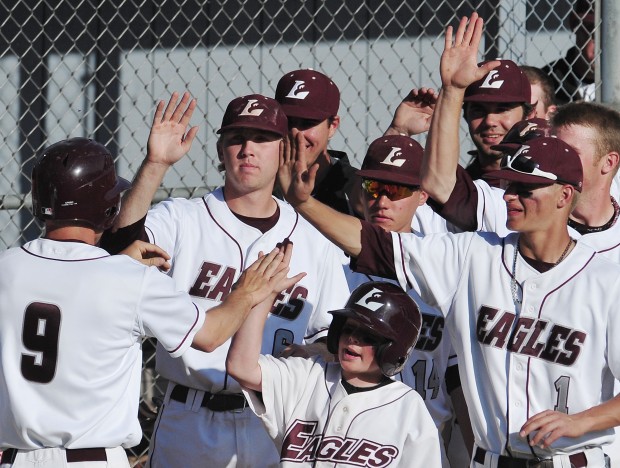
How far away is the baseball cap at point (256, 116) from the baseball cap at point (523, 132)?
776 millimetres

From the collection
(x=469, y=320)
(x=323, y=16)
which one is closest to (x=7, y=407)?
(x=469, y=320)

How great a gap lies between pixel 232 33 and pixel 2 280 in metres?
3.97

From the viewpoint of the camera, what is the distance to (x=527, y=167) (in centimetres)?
306

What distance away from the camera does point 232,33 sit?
257 inches

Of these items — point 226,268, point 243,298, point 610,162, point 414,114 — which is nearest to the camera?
point 243,298

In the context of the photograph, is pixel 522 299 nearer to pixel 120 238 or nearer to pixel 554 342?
pixel 554 342

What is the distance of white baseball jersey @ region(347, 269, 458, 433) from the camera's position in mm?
3783

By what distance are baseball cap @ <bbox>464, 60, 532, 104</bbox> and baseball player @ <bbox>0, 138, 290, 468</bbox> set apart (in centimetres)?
176

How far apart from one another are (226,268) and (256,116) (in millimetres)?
535

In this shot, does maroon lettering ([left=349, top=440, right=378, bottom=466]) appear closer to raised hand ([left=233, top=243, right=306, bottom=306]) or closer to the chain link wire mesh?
raised hand ([left=233, top=243, right=306, bottom=306])

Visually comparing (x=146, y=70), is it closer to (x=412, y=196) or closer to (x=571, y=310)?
(x=412, y=196)

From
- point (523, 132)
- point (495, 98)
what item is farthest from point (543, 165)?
point (495, 98)

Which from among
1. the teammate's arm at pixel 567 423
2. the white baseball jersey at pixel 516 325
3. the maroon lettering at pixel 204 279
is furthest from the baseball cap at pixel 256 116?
the teammate's arm at pixel 567 423

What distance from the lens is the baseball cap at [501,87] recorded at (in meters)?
4.21
